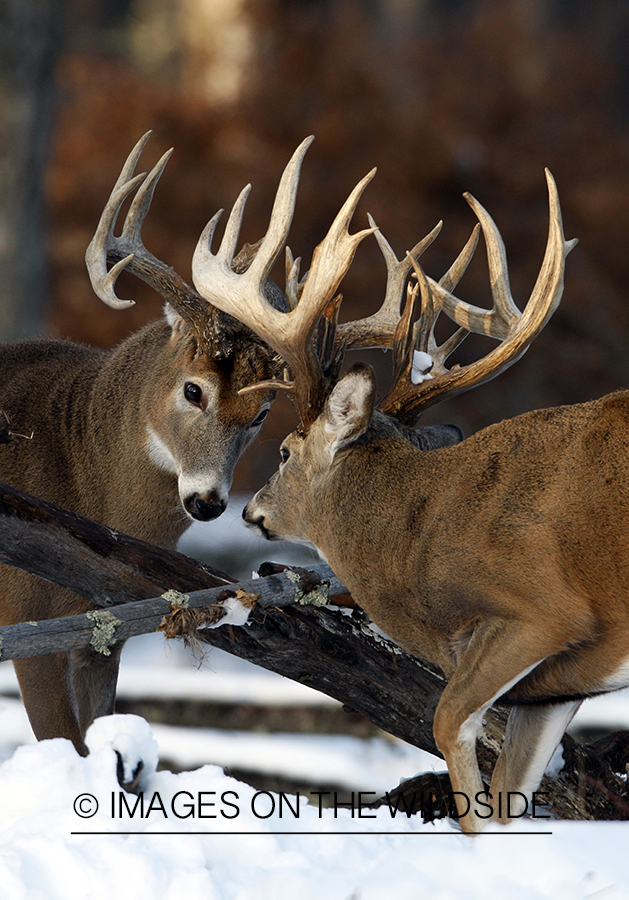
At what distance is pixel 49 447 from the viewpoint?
4.88 metres

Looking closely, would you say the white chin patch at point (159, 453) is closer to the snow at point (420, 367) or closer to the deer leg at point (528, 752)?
the snow at point (420, 367)

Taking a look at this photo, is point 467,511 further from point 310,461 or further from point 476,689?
point 310,461

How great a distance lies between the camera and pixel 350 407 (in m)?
3.73

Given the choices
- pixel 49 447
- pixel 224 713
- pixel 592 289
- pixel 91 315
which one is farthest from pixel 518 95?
pixel 49 447

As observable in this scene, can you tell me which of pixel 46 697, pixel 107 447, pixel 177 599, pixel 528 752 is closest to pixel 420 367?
pixel 177 599

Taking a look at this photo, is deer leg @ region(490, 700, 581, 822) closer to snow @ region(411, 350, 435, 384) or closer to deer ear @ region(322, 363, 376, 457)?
deer ear @ region(322, 363, 376, 457)

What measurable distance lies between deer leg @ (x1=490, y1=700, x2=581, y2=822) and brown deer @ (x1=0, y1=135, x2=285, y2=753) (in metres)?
1.56

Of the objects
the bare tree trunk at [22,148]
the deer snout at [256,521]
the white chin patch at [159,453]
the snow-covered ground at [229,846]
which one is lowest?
the snow-covered ground at [229,846]

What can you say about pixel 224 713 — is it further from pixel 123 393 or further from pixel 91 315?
pixel 91 315

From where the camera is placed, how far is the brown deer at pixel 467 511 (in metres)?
3.20

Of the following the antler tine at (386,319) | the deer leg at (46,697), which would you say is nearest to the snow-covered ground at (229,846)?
the deer leg at (46,697)

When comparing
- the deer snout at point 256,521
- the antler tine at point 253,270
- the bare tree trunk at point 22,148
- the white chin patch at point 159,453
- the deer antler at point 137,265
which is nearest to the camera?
the antler tine at point 253,270

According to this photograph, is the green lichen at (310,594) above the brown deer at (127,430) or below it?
below

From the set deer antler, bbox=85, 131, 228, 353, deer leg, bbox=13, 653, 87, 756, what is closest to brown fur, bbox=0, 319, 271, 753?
deer leg, bbox=13, 653, 87, 756
